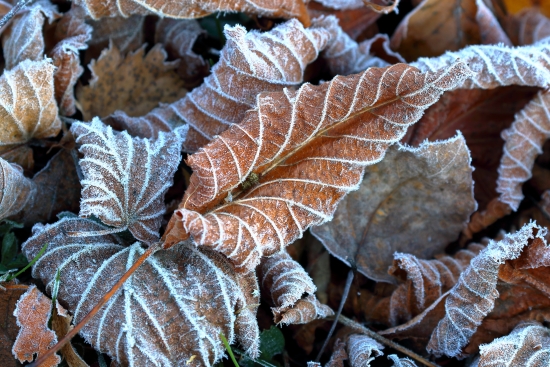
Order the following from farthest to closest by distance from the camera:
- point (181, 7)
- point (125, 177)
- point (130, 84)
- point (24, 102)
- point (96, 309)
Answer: point (130, 84)
point (181, 7)
point (24, 102)
point (125, 177)
point (96, 309)

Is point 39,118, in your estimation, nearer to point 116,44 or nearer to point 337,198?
point 116,44

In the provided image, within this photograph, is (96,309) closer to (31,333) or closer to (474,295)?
(31,333)

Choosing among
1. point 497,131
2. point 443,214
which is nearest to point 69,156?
point 443,214

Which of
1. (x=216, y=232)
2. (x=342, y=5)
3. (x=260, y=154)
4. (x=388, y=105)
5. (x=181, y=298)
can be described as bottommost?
(x=181, y=298)

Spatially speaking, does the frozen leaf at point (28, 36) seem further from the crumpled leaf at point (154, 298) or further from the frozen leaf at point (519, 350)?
the frozen leaf at point (519, 350)

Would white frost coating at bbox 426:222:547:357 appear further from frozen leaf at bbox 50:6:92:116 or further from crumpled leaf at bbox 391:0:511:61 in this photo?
frozen leaf at bbox 50:6:92:116

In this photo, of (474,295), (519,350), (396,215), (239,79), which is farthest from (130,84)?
(519,350)

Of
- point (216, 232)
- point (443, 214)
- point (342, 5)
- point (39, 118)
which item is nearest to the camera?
point (216, 232)

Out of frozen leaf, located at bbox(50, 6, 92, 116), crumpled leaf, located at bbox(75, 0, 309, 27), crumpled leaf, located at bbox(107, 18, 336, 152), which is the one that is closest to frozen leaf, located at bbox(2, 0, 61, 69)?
frozen leaf, located at bbox(50, 6, 92, 116)
